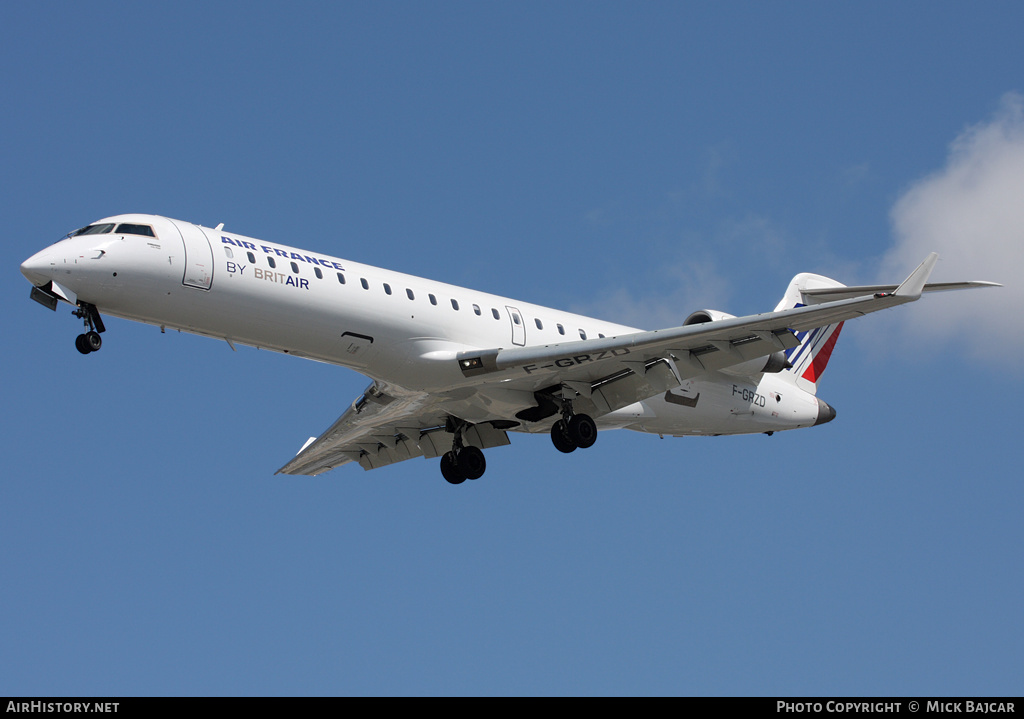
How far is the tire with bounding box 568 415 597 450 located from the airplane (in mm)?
26

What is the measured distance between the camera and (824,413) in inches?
1062

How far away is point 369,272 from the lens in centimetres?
2064

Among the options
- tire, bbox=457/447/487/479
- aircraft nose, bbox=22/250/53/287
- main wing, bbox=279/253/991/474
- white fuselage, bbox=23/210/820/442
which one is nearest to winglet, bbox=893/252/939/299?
main wing, bbox=279/253/991/474

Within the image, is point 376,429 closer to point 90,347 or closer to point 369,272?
point 369,272

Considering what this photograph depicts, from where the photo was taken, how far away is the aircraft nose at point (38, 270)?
18156mm

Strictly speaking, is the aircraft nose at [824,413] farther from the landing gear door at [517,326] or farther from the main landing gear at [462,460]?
the landing gear door at [517,326]

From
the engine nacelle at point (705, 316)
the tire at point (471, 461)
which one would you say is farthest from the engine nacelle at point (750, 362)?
the tire at point (471, 461)

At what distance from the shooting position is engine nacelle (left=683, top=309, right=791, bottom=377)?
22688mm

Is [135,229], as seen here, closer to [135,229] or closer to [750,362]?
[135,229]

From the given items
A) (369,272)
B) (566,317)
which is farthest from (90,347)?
(566,317)

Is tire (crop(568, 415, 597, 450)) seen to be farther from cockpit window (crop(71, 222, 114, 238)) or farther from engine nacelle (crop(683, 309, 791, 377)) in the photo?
cockpit window (crop(71, 222, 114, 238))

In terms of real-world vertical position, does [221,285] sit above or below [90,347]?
above

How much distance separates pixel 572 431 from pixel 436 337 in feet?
10.8
